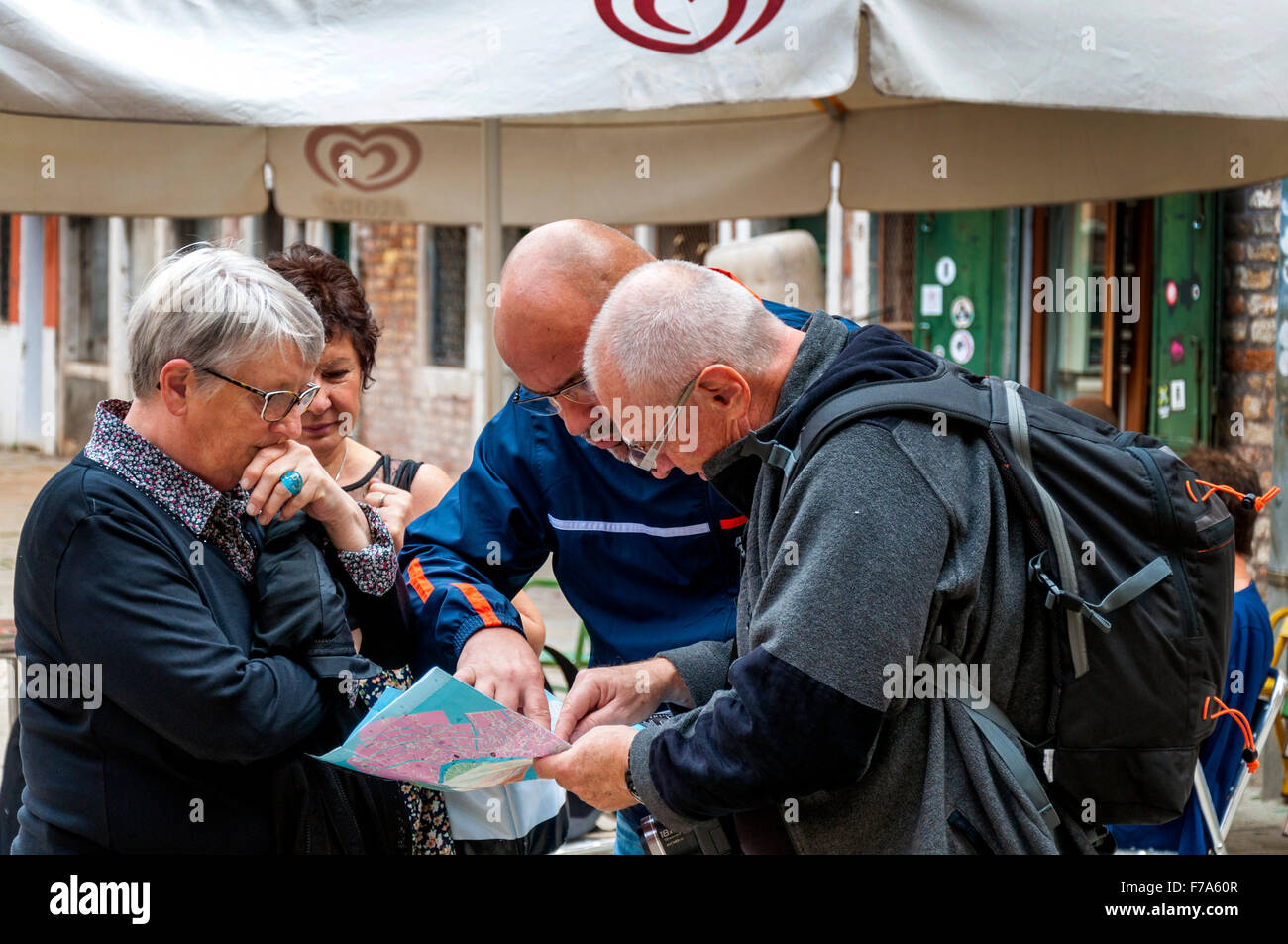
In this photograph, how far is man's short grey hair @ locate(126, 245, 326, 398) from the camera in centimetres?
204

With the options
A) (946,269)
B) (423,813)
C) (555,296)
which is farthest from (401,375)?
(423,813)

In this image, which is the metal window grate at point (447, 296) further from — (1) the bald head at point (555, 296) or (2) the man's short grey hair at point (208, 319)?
(2) the man's short grey hair at point (208, 319)

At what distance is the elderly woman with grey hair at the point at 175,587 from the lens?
1921 mm

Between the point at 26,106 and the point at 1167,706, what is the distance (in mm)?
2716

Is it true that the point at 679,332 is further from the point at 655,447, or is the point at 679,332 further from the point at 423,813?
the point at 423,813

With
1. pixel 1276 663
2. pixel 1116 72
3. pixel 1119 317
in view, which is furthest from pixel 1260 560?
pixel 1116 72

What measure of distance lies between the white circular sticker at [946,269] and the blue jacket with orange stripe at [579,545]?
6.65 metres

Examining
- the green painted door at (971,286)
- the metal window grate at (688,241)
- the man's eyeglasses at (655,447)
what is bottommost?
the man's eyeglasses at (655,447)

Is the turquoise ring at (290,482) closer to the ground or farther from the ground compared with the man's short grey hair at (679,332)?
closer to the ground

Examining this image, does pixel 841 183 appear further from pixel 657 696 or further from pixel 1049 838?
pixel 1049 838

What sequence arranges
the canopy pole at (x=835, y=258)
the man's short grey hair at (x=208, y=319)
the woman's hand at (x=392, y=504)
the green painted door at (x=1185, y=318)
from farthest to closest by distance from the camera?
the canopy pole at (x=835, y=258)
the green painted door at (x=1185, y=318)
the woman's hand at (x=392, y=504)
the man's short grey hair at (x=208, y=319)

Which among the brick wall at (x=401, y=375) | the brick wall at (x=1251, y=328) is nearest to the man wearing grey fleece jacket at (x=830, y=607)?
the brick wall at (x=1251, y=328)

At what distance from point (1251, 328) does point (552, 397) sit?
556 centimetres

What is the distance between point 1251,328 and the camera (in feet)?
22.9
